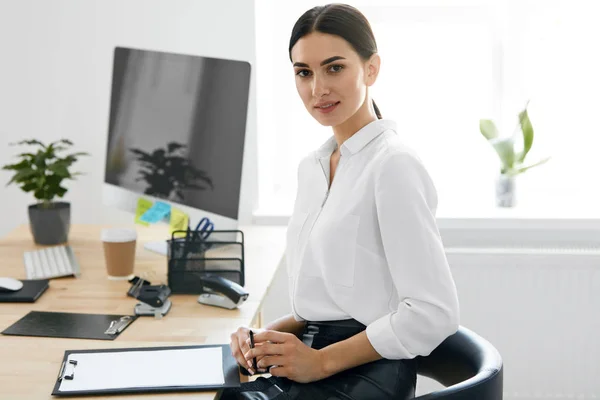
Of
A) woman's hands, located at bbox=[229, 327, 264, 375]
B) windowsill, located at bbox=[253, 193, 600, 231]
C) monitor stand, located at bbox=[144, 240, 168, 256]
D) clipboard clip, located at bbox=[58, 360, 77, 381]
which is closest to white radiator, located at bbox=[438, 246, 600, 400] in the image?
windowsill, located at bbox=[253, 193, 600, 231]

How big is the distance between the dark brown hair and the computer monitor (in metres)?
0.33

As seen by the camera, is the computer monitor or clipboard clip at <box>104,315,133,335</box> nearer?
clipboard clip at <box>104,315,133,335</box>

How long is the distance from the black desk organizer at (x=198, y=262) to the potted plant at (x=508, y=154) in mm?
1200

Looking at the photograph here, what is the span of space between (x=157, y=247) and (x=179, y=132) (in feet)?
1.22

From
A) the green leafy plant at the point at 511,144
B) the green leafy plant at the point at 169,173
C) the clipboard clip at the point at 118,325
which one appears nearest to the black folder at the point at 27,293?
the clipboard clip at the point at 118,325

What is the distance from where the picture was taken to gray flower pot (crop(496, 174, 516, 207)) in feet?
8.57

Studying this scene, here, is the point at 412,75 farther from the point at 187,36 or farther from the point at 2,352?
the point at 2,352

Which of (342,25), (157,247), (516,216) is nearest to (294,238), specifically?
(342,25)

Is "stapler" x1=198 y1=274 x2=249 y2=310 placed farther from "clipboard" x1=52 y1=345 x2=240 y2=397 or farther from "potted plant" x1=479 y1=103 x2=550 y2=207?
"potted plant" x1=479 y1=103 x2=550 y2=207

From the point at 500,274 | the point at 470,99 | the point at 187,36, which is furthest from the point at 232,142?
the point at 470,99

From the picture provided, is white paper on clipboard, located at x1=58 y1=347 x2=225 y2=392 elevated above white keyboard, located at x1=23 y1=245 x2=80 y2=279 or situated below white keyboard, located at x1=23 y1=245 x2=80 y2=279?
below

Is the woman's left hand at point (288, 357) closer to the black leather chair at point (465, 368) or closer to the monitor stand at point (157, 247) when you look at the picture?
the black leather chair at point (465, 368)

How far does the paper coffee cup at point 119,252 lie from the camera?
1.80 metres

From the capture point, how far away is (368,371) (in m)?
1.34
